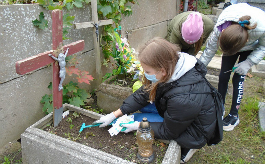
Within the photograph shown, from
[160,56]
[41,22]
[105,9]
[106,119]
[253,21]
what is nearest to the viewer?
[160,56]

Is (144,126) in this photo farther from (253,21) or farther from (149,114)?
(253,21)

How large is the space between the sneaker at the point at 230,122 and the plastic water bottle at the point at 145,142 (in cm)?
140

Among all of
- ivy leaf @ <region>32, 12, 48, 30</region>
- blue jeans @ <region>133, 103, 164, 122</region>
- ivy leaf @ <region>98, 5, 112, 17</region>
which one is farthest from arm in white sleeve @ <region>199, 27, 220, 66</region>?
ivy leaf @ <region>32, 12, 48, 30</region>

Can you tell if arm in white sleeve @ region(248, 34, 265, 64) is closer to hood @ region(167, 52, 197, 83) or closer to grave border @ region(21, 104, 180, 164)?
hood @ region(167, 52, 197, 83)

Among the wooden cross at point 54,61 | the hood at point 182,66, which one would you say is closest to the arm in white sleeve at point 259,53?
the hood at point 182,66

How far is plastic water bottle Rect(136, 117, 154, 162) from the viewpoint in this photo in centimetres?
154

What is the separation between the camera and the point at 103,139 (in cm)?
182

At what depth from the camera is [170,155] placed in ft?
5.06

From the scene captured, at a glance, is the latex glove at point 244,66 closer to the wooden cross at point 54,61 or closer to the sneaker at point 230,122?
the sneaker at point 230,122

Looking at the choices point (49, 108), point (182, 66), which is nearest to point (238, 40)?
point (182, 66)

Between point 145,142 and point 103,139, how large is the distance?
1.32ft

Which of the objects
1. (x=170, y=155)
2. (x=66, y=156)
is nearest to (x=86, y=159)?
(x=66, y=156)

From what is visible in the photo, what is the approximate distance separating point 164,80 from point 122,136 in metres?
0.62

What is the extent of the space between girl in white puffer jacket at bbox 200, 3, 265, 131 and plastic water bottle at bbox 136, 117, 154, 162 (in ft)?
3.53
